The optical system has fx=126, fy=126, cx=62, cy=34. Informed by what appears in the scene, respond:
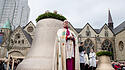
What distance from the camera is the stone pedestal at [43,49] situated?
436 cm

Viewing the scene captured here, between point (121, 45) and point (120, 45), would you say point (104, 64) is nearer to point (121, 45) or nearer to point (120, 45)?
point (121, 45)

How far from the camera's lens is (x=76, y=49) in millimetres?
4430

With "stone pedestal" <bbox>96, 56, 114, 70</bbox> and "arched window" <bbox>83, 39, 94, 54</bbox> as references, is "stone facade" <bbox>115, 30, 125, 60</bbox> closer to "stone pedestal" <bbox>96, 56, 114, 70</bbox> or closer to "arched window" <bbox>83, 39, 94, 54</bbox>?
"arched window" <bbox>83, 39, 94, 54</bbox>

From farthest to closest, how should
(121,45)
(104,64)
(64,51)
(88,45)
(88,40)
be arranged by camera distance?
1. (88,40)
2. (88,45)
3. (121,45)
4. (104,64)
5. (64,51)

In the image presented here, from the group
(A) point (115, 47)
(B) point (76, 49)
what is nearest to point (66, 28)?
(B) point (76, 49)

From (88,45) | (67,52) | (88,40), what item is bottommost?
(88,45)

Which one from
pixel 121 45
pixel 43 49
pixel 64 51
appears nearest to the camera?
pixel 64 51

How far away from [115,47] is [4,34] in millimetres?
25371

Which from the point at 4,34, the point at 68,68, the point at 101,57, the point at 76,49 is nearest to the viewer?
the point at 68,68

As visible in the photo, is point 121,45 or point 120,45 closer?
point 121,45

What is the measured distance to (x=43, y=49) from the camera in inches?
188

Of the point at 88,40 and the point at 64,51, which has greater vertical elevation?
the point at 88,40

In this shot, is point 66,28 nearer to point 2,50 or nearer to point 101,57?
point 101,57

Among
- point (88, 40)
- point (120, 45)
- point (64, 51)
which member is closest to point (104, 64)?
point (64, 51)
